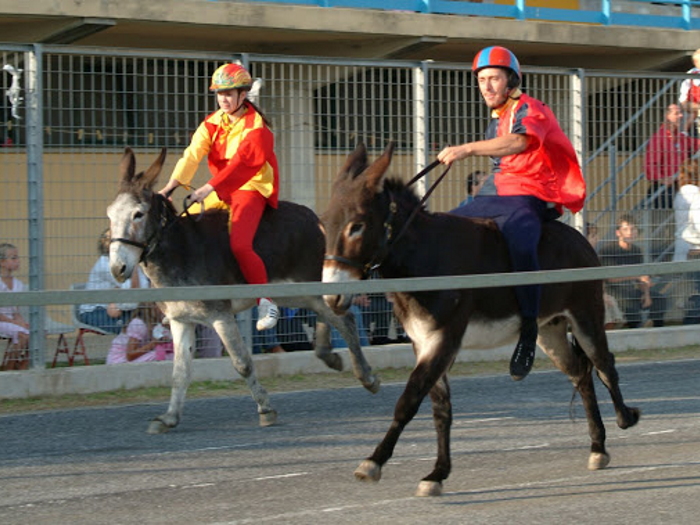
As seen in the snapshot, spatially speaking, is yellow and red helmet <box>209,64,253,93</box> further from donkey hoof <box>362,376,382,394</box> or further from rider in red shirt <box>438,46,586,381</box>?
donkey hoof <box>362,376,382,394</box>

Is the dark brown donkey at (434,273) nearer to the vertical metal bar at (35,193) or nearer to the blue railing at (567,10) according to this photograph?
the vertical metal bar at (35,193)

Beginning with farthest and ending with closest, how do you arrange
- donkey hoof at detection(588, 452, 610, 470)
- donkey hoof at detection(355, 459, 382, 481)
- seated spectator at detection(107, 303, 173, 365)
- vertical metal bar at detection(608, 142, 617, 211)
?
vertical metal bar at detection(608, 142, 617, 211)
seated spectator at detection(107, 303, 173, 365)
donkey hoof at detection(588, 452, 610, 470)
donkey hoof at detection(355, 459, 382, 481)

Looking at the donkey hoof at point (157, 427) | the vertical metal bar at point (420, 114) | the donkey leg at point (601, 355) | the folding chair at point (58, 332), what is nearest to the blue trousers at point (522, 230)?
the donkey leg at point (601, 355)

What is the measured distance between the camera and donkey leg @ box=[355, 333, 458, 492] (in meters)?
6.45

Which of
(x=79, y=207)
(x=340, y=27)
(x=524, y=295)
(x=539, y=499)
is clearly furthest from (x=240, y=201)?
(x=340, y=27)

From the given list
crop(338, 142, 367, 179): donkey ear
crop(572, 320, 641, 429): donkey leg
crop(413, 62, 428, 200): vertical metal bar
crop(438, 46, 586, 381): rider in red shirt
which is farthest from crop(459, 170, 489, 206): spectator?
crop(338, 142, 367, 179): donkey ear

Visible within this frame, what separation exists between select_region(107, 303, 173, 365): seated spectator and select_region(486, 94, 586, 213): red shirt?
16.6 ft

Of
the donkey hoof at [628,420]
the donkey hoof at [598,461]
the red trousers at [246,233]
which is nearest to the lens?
the donkey hoof at [598,461]

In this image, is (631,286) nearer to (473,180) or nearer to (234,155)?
(473,180)

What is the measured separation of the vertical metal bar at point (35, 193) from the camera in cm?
1111

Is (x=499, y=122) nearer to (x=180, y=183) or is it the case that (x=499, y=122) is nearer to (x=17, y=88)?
(x=180, y=183)

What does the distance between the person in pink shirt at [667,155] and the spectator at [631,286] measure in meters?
0.51

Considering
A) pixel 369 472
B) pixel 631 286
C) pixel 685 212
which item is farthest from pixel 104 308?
pixel 685 212

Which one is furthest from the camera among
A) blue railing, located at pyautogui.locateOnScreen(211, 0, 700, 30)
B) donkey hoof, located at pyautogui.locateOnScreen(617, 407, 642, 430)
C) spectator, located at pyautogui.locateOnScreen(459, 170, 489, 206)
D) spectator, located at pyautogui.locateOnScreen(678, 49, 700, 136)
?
blue railing, located at pyautogui.locateOnScreen(211, 0, 700, 30)
